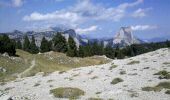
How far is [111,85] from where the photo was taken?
4103 cm

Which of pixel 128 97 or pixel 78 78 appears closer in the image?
pixel 128 97

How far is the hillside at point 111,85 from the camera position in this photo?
113 feet

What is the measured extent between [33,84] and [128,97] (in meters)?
21.2

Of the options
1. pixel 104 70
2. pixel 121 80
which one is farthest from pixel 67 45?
pixel 121 80

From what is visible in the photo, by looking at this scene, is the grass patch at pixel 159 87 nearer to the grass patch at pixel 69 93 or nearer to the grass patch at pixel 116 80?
the grass patch at pixel 116 80

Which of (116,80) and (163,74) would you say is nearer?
(163,74)

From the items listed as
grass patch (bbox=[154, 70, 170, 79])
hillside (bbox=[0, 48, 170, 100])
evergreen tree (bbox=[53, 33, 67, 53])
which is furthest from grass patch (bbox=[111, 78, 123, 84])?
evergreen tree (bbox=[53, 33, 67, 53])

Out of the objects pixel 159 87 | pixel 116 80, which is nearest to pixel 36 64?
pixel 116 80

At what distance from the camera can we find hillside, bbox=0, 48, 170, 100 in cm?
3431

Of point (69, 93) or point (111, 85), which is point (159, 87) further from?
point (69, 93)

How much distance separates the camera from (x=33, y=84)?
162ft

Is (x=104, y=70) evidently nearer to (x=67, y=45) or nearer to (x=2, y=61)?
(x=2, y=61)

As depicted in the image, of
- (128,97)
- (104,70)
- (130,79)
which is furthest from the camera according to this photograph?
(104,70)

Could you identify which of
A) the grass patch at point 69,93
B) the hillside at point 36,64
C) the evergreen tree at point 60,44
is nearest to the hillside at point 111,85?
the grass patch at point 69,93
